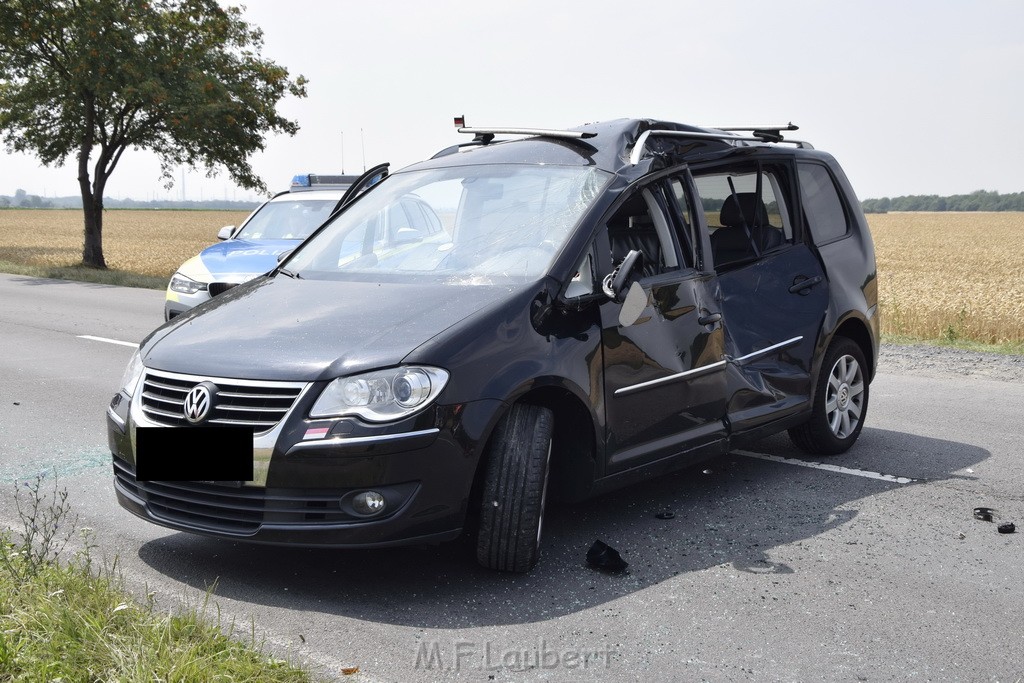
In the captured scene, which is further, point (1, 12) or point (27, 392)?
point (1, 12)

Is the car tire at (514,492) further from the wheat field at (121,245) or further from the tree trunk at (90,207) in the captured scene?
the tree trunk at (90,207)

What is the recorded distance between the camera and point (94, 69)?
26609 mm

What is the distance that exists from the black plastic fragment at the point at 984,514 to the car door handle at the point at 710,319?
1.58 metres

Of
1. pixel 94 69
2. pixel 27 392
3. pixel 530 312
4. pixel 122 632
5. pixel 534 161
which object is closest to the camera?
pixel 122 632

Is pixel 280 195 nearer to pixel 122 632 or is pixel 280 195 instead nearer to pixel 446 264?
pixel 446 264

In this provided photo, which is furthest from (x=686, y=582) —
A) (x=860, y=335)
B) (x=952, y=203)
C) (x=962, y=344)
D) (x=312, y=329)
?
(x=952, y=203)

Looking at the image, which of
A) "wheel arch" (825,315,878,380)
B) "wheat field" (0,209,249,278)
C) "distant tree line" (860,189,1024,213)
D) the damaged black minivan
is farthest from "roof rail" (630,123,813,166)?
"distant tree line" (860,189,1024,213)

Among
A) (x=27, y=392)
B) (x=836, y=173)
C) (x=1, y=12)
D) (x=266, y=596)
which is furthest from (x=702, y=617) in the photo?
(x=1, y=12)

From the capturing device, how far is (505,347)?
4.43 meters

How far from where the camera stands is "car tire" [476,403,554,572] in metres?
4.37

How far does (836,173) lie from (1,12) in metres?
25.6

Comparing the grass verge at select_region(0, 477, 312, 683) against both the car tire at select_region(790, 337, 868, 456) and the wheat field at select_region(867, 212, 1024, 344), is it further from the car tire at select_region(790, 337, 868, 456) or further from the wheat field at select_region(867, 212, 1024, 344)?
the wheat field at select_region(867, 212, 1024, 344)

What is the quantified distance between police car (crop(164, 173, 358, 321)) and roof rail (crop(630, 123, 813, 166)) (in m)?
5.54

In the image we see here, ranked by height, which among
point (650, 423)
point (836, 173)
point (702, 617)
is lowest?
point (702, 617)
